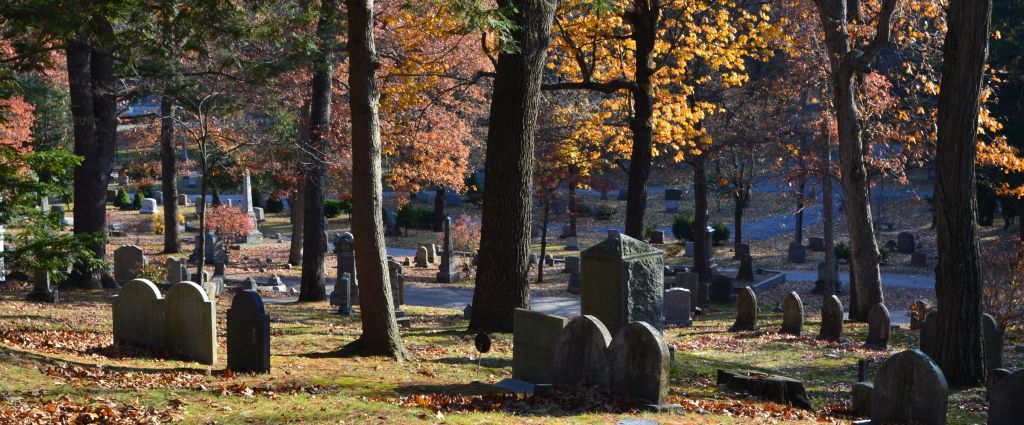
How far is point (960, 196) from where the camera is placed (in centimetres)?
1245

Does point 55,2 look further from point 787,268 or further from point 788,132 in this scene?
point 787,268

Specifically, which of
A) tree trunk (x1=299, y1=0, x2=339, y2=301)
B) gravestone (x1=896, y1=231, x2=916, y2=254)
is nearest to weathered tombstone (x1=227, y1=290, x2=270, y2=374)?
tree trunk (x1=299, y1=0, x2=339, y2=301)

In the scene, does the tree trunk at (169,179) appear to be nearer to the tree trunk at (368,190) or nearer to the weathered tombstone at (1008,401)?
the tree trunk at (368,190)

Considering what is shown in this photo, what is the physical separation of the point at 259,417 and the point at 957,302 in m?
8.97

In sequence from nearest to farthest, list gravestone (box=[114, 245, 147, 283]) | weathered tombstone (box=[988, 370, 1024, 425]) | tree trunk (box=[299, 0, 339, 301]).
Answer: weathered tombstone (box=[988, 370, 1024, 425]), tree trunk (box=[299, 0, 339, 301]), gravestone (box=[114, 245, 147, 283])

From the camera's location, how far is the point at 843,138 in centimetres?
1914

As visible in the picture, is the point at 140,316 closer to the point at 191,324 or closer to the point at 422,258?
the point at 191,324

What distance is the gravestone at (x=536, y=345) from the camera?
32.6 feet

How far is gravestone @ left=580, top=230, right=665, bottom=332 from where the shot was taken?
37.5 ft

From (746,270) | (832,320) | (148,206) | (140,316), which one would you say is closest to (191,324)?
(140,316)

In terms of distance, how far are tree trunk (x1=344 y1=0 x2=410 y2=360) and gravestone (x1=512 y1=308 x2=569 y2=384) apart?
1866mm

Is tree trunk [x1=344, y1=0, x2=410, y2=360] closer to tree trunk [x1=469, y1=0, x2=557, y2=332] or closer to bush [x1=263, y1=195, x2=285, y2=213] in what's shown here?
tree trunk [x1=469, y1=0, x2=557, y2=332]

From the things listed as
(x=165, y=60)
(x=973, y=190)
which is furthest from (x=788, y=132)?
(x=165, y=60)

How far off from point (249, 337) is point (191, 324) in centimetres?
105
